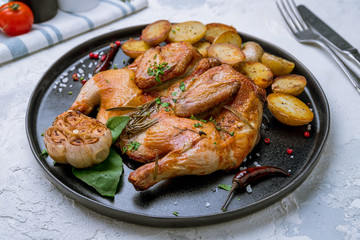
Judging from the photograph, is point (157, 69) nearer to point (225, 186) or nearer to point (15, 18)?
point (225, 186)

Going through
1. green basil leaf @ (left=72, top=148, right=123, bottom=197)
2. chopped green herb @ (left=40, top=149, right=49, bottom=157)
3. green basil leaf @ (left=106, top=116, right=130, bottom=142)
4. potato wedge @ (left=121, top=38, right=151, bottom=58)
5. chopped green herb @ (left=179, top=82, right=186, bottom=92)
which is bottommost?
chopped green herb @ (left=40, top=149, right=49, bottom=157)

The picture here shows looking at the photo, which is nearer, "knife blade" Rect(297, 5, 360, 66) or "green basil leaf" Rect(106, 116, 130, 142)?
"green basil leaf" Rect(106, 116, 130, 142)

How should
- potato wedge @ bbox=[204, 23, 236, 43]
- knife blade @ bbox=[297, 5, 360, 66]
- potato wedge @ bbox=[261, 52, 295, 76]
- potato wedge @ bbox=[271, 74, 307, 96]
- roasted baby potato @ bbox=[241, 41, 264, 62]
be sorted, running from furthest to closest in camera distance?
knife blade @ bbox=[297, 5, 360, 66] < potato wedge @ bbox=[204, 23, 236, 43] < roasted baby potato @ bbox=[241, 41, 264, 62] < potato wedge @ bbox=[261, 52, 295, 76] < potato wedge @ bbox=[271, 74, 307, 96]

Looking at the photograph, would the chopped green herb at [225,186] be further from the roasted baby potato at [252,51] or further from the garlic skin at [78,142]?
the roasted baby potato at [252,51]

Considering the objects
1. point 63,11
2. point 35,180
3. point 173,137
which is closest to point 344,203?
point 173,137

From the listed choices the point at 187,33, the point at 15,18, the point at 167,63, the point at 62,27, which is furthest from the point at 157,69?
the point at 15,18

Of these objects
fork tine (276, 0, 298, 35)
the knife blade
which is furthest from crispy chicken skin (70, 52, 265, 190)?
fork tine (276, 0, 298, 35)

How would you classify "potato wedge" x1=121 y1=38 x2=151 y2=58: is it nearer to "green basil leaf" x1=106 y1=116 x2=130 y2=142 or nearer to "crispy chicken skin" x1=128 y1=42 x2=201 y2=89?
"crispy chicken skin" x1=128 y1=42 x2=201 y2=89
